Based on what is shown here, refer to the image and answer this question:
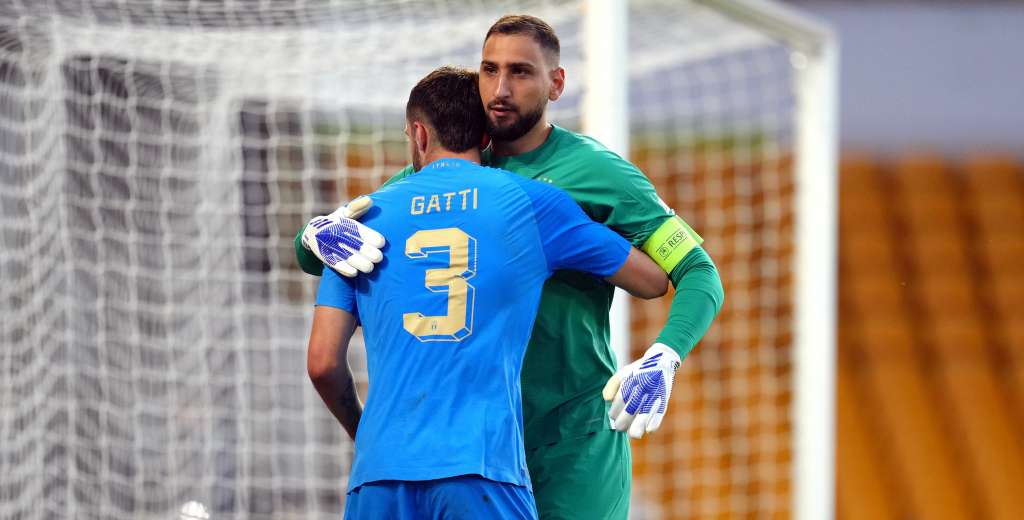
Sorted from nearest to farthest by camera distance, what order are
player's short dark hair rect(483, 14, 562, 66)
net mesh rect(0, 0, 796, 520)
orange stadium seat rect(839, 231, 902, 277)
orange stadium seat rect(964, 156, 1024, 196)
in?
player's short dark hair rect(483, 14, 562, 66) < net mesh rect(0, 0, 796, 520) < orange stadium seat rect(839, 231, 902, 277) < orange stadium seat rect(964, 156, 1024, 196)

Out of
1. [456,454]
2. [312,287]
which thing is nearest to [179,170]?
[312,287]

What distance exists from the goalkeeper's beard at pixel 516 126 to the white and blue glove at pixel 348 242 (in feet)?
0.99

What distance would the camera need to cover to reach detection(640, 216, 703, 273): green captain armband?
229 centimetres

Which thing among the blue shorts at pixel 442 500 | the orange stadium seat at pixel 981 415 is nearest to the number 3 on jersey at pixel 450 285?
the blue shorts at pixel 442 500

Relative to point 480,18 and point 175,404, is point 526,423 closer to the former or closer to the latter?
point 480,18

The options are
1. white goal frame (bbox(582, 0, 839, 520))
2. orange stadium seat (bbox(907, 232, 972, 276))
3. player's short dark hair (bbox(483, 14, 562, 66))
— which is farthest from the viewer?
orange stadium seat (bbox(907, 232, 972, 276))

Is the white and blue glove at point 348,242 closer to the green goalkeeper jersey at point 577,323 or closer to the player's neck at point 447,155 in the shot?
the player's neck at point 447,155

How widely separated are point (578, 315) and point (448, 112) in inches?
19.1

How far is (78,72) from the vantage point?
4.17 m

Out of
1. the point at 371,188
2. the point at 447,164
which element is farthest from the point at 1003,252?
the point at 447,164

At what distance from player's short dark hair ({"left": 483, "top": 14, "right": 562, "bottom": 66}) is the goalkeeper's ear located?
450 mm

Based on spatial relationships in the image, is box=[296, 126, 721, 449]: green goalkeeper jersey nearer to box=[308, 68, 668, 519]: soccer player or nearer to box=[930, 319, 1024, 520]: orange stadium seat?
box=[308, 68, 668, 519]: soccer player

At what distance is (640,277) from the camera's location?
2236mm

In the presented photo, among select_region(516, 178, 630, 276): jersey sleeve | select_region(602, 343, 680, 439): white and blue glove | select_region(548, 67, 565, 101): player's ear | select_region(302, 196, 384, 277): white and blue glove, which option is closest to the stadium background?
select_region(548, 67, 565, 101): player's ear
